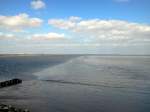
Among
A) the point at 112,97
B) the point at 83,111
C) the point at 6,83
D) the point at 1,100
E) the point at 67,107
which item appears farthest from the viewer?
the point at 6,83

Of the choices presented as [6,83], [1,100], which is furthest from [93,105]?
[6,83]

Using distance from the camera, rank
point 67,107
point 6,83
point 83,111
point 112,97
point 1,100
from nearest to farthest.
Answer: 1. point 83,111
2. point 67,107
3. point 1,100
4. point 112,97
5. point 6,83

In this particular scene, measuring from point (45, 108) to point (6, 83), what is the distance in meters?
20.3

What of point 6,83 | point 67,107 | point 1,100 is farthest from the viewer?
point 6,83

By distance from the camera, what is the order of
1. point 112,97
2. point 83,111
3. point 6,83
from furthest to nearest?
point 6,83 → point 112,97 → point 83,111

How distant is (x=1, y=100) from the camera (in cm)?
2766

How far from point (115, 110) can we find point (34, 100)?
11235 mm

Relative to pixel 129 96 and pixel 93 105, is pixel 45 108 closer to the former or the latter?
pixel 93 105

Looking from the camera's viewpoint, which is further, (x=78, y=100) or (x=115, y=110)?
(x=78, y=100)

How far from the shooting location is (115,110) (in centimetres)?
2358

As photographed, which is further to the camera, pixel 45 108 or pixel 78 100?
pixel 78 100

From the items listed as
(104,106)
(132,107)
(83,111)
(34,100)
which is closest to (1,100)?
(34,100)

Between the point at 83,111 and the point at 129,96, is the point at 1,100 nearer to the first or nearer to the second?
the point at 83,111

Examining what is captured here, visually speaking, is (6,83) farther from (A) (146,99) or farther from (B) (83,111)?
(A) (146,99)
